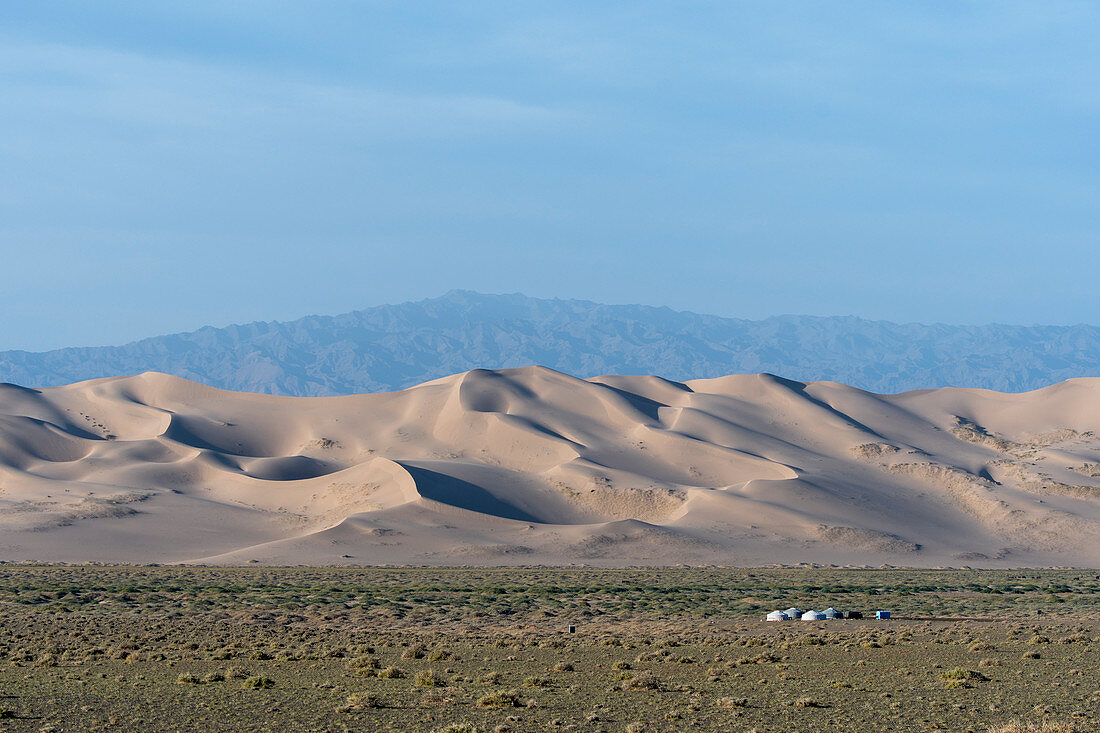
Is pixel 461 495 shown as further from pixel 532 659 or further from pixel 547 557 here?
pixel 532 659

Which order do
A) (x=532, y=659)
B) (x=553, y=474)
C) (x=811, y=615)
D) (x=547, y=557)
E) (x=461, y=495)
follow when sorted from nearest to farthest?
(x=532, y=659) → (x=811, y=615) → (x=547, y=557) → (x=461, y=495) → (x=553, y=474)

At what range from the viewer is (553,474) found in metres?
91.8

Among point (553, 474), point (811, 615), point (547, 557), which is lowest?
point (547, 557)

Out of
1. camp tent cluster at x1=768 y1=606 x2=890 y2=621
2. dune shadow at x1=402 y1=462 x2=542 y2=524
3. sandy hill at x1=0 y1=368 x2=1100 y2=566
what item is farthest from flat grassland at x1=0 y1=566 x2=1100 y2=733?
dune shadow at x1=402 y1=462 x2=542 y2=524

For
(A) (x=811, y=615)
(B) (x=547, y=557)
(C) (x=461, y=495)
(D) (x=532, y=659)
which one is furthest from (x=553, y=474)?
(D) (x=532, y=659)

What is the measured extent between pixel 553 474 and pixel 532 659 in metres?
65.8

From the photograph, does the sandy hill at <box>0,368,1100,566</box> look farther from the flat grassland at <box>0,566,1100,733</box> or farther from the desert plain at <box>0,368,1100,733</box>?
the flat grassland at <box>0,566,1100,733</box>

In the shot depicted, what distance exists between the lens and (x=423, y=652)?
26.0 meters

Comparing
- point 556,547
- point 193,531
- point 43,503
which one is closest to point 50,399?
point 43,503

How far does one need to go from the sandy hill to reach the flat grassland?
26.4 metres

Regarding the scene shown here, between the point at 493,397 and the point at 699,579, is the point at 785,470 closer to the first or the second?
the point at 493,397

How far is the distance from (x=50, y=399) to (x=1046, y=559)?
9321 cm

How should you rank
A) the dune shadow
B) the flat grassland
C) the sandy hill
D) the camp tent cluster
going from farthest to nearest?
the dune shadow → the sandy hill → the camp tent cluster → the flat grassland

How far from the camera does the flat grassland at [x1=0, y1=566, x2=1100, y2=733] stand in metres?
18.3
